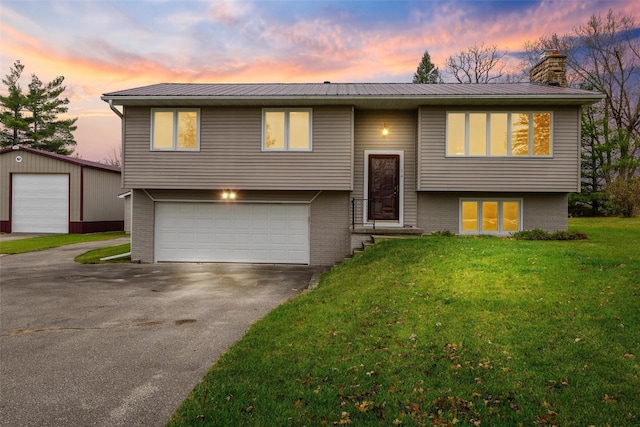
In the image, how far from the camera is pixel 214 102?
11336 millimetres

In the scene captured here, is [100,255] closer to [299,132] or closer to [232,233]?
[232,233]

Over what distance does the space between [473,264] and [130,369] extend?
586cm

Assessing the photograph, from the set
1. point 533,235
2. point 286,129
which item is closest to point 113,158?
point 286,129

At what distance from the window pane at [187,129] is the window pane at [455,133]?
26.2ft

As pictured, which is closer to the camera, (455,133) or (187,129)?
(455,133)

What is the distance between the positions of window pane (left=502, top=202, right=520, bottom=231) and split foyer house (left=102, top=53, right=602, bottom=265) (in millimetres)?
32

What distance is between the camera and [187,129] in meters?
11.8

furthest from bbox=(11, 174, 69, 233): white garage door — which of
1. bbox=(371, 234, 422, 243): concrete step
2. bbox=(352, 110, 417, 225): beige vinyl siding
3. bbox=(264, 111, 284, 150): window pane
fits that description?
bbox=(371, 234, 422, 243): concrete step

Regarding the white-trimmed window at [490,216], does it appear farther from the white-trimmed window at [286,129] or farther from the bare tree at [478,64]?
→ the bare tree at [478,64]

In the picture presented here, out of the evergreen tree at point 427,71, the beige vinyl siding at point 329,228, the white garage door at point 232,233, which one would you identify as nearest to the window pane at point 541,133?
the beige vinyl siding at point 329,228

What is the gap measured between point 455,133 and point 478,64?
2368 cm

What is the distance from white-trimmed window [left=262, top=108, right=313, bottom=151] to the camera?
1161 centimetres

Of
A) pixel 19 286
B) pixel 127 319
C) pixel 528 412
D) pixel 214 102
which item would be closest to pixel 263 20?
pixel 214 102

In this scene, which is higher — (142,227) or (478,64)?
(478,64)
